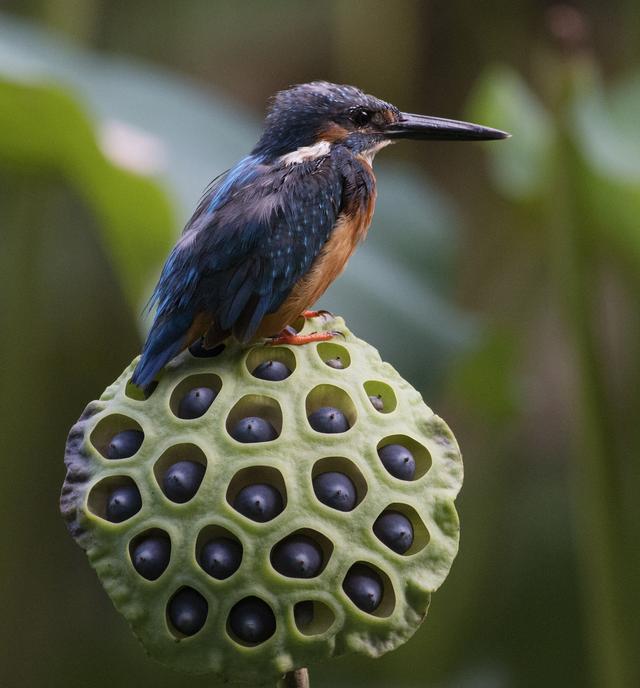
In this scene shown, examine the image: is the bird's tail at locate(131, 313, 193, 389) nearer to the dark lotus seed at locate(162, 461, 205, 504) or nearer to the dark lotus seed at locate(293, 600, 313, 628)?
the dark lotus seed at locate(162, 461, 205, 504)

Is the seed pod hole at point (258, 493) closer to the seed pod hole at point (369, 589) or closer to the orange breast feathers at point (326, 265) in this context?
the seed pod hole at point (369, 589)

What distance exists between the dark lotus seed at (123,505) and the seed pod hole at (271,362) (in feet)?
0.53

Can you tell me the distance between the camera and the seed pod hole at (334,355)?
3.44 ft

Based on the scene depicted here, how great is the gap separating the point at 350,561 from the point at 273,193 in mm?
465

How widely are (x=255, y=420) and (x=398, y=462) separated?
13 centimetres

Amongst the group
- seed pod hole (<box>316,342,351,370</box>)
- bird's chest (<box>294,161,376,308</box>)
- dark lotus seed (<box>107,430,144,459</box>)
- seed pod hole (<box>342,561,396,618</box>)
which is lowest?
dark lotus seed (<box>107,430,144,459</box>)

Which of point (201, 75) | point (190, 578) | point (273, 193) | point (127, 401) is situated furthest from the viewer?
point (201, 75)

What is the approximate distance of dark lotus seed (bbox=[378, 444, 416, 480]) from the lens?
97 centimetres

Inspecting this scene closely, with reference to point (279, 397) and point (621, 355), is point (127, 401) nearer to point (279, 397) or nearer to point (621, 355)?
point (279, 397)

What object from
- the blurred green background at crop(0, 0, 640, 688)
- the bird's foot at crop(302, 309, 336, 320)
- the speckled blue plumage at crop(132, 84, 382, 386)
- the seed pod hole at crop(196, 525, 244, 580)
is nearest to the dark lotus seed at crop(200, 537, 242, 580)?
the seed pod hole at crop(196, 525, 244, 580)

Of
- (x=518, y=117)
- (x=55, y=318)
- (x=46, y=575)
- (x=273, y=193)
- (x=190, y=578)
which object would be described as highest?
(x=518, y=117)

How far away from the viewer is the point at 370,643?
0.93 metres

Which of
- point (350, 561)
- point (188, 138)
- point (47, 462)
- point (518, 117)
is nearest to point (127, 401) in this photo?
point (350, 561)

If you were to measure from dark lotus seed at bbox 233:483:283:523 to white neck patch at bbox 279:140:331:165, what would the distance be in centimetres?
47
